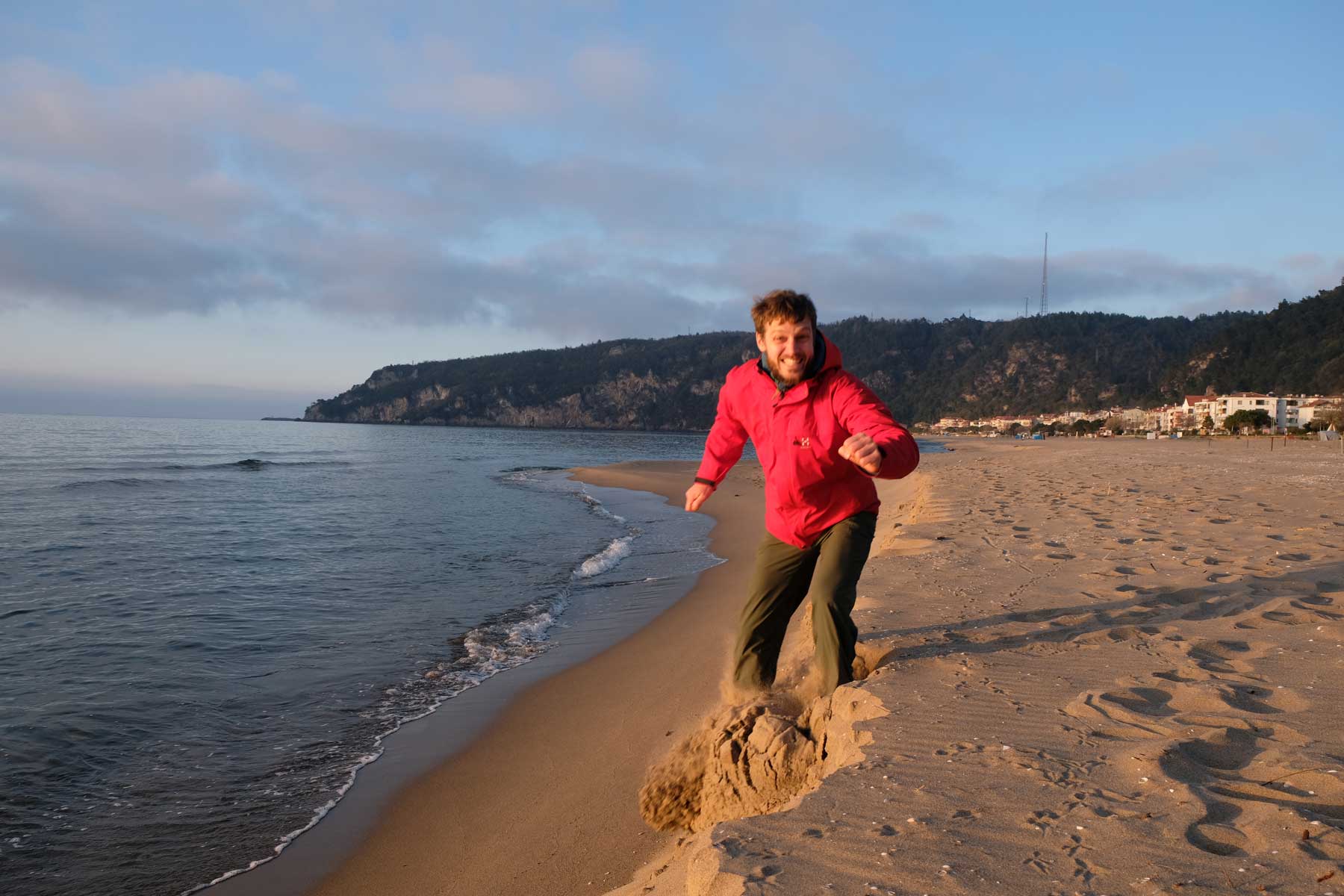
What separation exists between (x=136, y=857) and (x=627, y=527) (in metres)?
13.1

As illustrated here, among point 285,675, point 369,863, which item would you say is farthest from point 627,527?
point 369,863

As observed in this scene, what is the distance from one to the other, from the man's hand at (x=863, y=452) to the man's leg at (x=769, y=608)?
0.83 metres

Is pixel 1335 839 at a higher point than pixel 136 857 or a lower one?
higher

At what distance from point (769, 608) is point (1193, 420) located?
306 ft

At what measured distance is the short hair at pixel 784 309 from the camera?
3.54 meters

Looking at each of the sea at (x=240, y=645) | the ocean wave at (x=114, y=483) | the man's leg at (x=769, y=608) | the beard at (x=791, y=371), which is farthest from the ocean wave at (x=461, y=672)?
the ocean wave at (x=114, y=483)

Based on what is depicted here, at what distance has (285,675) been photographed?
20.3 feet

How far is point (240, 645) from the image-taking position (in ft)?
23.1

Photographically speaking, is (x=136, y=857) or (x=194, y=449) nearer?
(x=136, y=857)

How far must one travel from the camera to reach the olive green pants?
3568 mm

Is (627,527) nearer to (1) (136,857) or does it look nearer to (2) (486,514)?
(2) (486,514)

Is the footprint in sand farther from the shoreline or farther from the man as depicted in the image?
the shoreline

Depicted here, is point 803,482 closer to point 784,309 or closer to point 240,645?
point 784,309

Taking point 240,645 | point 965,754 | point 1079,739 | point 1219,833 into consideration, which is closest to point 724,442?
point 965,754
